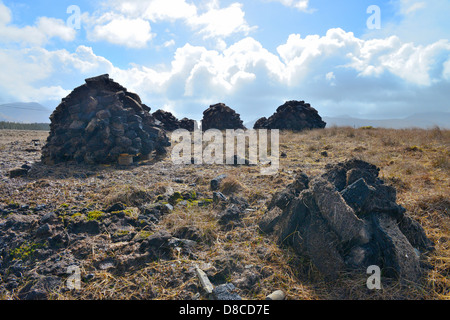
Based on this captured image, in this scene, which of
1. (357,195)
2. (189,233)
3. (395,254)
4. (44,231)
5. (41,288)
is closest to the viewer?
(41,288)

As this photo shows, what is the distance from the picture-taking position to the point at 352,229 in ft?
8.34

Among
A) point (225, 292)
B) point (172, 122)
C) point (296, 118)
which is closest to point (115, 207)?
point (225, 292)

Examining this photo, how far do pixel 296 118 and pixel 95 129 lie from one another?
1463 cm

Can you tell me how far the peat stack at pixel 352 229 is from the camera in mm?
2473

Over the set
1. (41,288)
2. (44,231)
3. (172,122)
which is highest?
(172,122)

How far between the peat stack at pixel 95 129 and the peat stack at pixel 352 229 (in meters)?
5.75

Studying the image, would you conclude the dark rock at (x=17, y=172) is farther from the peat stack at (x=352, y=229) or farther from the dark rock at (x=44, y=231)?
the peat stack at (x=352, y=229)

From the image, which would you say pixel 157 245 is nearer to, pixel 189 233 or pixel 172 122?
pixel 189 233

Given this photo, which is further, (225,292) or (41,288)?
(41,288)

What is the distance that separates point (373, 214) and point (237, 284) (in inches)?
64.2

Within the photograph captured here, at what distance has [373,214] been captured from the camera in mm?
2789

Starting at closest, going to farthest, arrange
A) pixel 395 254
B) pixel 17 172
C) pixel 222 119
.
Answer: pixel 395 254, pixel 17 172, pixel 222 119

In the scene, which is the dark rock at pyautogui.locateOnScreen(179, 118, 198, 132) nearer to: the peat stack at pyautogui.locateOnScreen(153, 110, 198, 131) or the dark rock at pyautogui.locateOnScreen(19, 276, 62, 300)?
the peat stack at pyautogui.locateOnScreen(153, 110, 198, 131)
